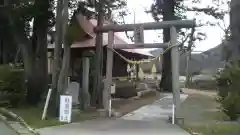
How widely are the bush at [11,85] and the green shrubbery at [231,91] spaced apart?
27.5 ft

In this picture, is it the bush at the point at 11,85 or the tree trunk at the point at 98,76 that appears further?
the tree trunk at the point at 98,76

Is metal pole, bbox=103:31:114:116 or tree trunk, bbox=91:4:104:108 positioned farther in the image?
tree trunk, bbox=91:4:104:108

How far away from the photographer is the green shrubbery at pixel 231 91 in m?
12.7

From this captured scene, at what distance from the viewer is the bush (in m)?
15.5

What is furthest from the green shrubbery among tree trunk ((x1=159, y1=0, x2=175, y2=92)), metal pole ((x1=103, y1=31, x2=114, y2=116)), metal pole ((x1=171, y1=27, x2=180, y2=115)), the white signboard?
tree trunk ((x1=159, y1=0, x2=175, y2=92))

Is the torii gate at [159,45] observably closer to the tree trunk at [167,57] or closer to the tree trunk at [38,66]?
the tree trunk at [38,66]

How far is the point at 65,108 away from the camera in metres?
12.6

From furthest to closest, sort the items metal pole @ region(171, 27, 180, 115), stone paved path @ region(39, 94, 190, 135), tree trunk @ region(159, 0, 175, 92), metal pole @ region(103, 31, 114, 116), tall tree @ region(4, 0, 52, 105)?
tree trunk @ region(159, 0, 175, 92)
tall tree @ region(4, 0, 52, 105)
metal pole @ region(103, 31, 114, 116)
metal pole @ region(171, 27, 180, 115)
stone paved path @ region(39, 94, 190, 135)

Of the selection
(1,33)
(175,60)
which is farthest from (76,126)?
(1,33)

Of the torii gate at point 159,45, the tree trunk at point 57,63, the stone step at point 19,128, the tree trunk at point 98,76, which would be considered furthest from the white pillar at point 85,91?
the stone step at point 19,128

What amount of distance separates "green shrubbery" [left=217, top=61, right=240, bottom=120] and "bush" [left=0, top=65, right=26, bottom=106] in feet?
27.5

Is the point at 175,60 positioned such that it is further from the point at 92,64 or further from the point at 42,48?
the point at 92,64

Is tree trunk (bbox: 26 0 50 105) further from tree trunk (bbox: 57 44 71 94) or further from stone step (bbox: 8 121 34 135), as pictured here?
stone step (bbox: 8 121 34 135)

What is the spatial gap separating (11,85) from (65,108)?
13.6 ft
